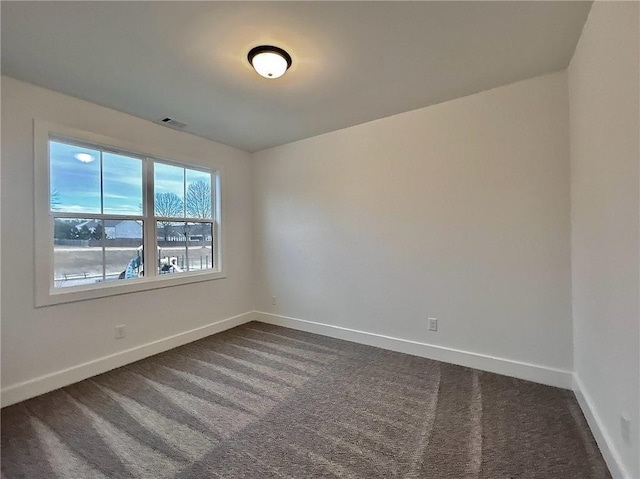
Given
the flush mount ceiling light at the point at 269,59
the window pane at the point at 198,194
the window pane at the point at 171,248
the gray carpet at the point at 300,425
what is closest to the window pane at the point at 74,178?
the window pane at the point at 171,248

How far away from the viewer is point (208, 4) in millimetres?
1594

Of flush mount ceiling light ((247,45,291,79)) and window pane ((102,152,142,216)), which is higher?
flush mount ceiling light ((247,45,291,79))

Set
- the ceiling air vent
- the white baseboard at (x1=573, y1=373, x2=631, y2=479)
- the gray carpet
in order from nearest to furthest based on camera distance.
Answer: the white baseboard at (x1=573, y1=373, x2=631, y2=479), the gray carpet, the ceiling air vent

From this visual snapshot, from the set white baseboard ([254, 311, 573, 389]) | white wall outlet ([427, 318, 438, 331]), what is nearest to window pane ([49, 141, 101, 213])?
white baseboard ([254, 311, 573, 389])

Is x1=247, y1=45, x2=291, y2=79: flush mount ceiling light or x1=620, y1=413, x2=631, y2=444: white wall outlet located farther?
x1=247, y1=45, x2=291, y2=79: flush mount ceiling light

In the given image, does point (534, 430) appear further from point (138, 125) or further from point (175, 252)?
point (138, 125)

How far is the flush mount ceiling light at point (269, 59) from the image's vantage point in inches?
76.5

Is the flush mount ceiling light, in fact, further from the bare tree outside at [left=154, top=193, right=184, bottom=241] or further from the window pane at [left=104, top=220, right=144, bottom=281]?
the window pane at [left=104, top=220, right=144, bottom=281]

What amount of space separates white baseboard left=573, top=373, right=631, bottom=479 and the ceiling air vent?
416cm

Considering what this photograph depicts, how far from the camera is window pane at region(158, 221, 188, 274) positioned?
3334 mm

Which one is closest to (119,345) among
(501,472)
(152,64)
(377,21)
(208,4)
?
(152,64)

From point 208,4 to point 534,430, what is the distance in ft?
10.4

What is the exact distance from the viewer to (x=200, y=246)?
3.80 meters

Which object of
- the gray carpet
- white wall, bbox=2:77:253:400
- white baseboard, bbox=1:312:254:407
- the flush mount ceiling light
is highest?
the flush mount ceiling light
